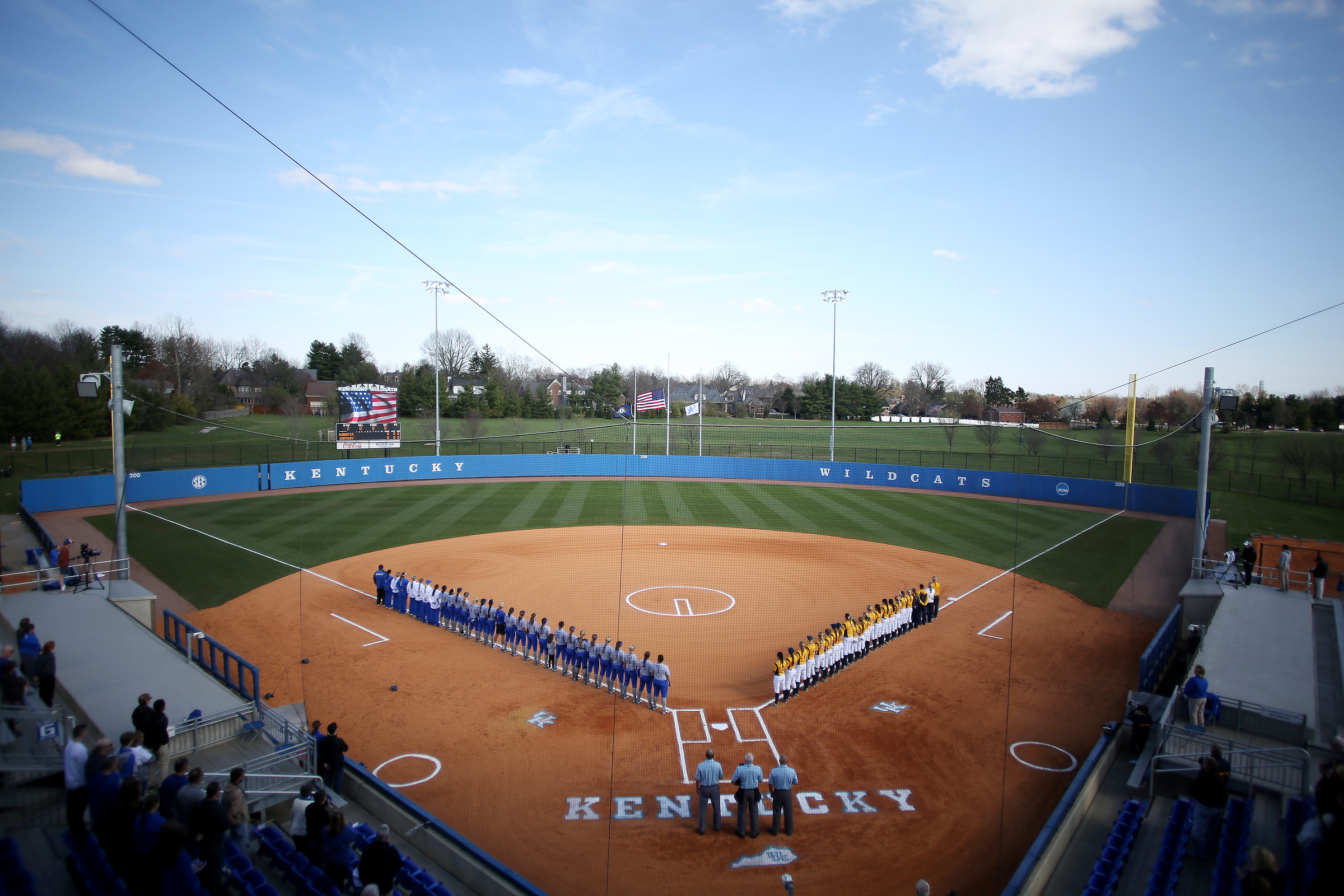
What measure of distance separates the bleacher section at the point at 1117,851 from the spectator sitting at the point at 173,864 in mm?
7587

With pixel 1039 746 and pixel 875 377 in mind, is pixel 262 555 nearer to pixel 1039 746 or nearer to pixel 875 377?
pixel 1039 746

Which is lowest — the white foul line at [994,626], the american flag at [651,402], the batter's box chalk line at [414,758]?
the batter's box chalk line at [414,758]

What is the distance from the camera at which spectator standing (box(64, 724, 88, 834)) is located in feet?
19.2

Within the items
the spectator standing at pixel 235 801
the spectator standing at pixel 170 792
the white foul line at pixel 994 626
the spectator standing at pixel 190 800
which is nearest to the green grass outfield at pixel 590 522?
the white foul line at pixel 994 626

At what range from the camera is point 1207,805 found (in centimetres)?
670

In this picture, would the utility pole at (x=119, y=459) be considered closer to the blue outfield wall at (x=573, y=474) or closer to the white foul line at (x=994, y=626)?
the blue outfield wall at (x=573, y=474)

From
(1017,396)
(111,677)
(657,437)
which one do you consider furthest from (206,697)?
(1017,396)

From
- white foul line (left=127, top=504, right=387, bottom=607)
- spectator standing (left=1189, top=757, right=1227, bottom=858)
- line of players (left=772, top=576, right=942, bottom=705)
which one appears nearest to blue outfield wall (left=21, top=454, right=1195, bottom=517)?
white foul line (left=127, top=504, right=387, bottom=607)

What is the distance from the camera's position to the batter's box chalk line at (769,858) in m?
7.24

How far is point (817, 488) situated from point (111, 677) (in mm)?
29400

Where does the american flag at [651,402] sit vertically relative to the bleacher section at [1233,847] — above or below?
above

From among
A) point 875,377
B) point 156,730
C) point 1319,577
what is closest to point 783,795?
point 156,730

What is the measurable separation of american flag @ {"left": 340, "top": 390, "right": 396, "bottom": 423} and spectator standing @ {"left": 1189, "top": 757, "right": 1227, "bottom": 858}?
33.4 meters

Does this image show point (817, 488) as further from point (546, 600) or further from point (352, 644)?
point (352, 644)
